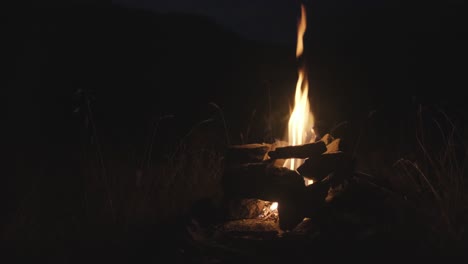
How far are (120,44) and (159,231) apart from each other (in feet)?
49.1

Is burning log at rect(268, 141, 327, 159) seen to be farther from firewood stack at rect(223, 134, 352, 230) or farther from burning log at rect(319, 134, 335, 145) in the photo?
burning log at rect(319, 134, 335, 145)

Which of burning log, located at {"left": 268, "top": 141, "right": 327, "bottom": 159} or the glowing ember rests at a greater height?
burning log, located at {"left": 268, "top": 141, "right": 327, "bottom": 159}

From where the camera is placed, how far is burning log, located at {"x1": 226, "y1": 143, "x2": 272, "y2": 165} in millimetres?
3598

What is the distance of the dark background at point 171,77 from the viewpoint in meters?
8.03

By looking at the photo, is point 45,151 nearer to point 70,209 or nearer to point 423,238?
point 70,209

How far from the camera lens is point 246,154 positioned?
3607mm

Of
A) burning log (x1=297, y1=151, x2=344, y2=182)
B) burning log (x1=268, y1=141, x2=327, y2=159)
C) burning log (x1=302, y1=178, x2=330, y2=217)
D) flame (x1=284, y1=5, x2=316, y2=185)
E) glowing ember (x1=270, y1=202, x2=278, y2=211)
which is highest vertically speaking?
flame (x1=284, y1=5, x2=316, y2=185)

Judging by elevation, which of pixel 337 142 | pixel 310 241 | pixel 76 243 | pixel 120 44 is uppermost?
pixel 120 44

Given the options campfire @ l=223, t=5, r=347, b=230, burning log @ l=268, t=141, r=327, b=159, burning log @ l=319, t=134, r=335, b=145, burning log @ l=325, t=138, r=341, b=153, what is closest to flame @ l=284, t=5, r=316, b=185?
campfire @ l=223, t=5, r=347, b=230

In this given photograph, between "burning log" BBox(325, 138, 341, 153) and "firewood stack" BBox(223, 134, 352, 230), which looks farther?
"burning log" BBox(325, 138, 341, 153)

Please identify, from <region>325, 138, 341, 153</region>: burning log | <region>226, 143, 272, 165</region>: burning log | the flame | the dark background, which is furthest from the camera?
the dark background

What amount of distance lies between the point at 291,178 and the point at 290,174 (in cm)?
3

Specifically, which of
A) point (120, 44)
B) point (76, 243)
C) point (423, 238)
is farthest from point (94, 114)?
point (423, 238)

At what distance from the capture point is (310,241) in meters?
3.01
